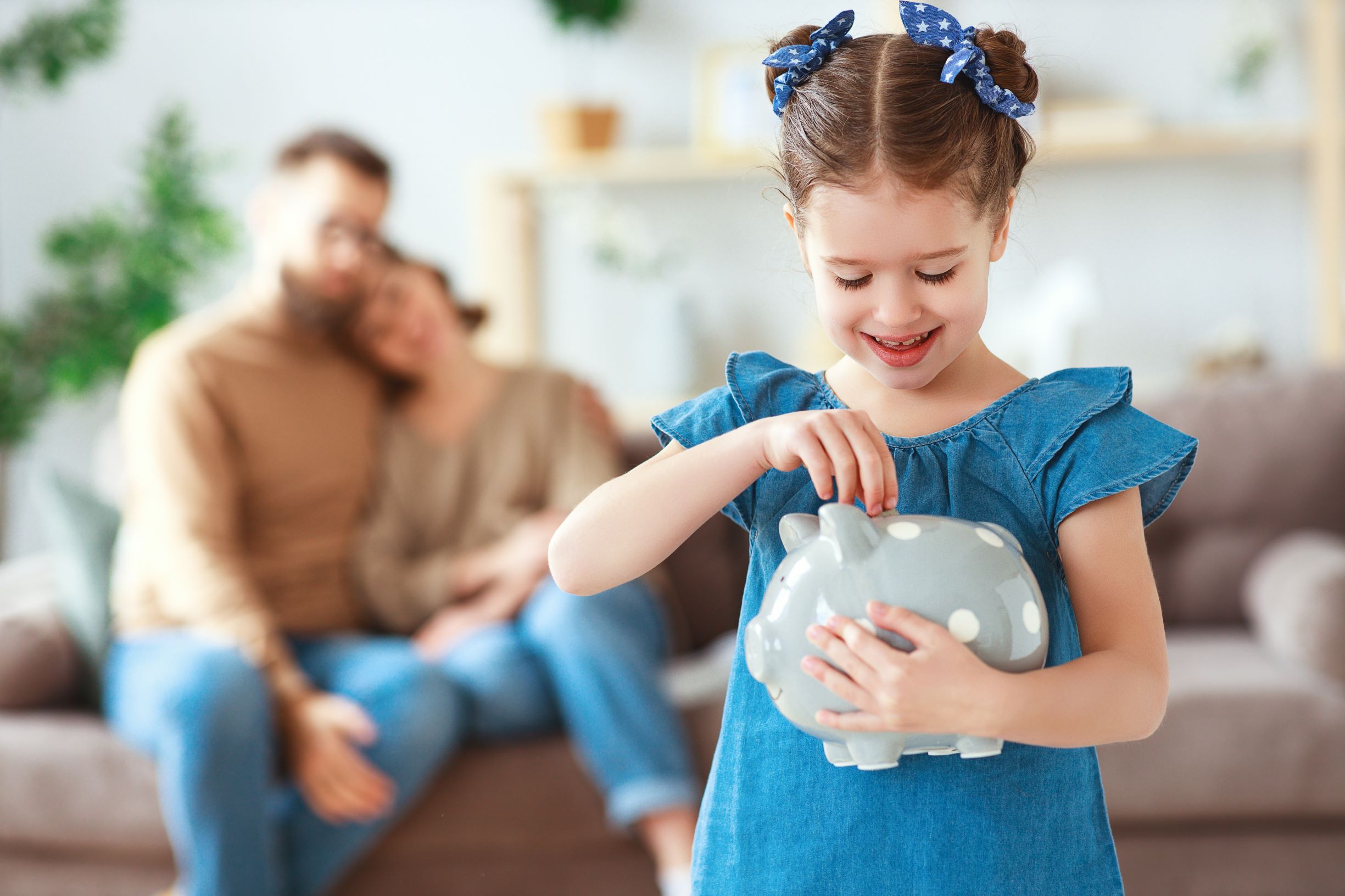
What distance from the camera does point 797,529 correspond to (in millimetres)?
651

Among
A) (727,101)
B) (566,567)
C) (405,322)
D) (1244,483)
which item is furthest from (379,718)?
(727,101)

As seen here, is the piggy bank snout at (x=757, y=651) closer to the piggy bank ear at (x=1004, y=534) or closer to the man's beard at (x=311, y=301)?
the piggy bank ear at (x=1004, y=534)

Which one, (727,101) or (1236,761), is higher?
(727,101)

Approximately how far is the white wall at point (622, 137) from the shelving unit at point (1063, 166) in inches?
2.3

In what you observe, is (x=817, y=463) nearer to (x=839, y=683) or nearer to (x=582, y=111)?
(x=839, y=683)

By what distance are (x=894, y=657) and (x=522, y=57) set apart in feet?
9.42

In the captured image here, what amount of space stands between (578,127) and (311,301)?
1.06 m

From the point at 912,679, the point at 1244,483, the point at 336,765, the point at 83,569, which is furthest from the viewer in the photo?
the point at 1244,483

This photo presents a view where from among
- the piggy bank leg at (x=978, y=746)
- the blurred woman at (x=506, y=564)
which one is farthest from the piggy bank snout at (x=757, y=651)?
the blurred woman at (x=506, y=564)

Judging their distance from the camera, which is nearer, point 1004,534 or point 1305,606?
point 1004,534

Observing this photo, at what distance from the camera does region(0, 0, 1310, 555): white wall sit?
3.03 m

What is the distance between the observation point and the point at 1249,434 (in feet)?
7.48

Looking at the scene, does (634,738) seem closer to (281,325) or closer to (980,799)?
(281,325)

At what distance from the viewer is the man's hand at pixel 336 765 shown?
1.77 metres
